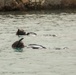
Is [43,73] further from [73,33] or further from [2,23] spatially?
[2,23]

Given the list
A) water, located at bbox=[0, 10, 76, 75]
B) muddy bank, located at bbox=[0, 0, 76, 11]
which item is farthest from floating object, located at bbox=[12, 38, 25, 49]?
muddy bank, located at bbox=[0, 0, 76, 11]

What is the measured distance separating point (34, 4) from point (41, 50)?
36.4m

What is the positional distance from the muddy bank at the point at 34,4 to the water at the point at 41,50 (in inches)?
543

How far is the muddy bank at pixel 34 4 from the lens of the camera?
6481cm

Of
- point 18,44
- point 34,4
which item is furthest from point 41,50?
point 34,4

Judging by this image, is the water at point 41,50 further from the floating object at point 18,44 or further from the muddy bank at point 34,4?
the muddy bank at point 34,4

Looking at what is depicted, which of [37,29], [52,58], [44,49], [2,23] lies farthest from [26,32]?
[52,58]

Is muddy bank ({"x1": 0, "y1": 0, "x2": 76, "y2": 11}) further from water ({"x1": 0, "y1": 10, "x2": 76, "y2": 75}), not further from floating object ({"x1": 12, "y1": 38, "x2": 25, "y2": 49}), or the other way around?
floating object ({"x1": 12, "y1": 38, "x2": 25, "y2": 49})

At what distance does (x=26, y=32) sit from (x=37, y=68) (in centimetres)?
1649

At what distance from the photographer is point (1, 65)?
82.0 ft

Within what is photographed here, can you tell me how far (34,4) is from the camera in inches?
2601

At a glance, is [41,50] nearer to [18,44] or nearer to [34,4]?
[18,44]

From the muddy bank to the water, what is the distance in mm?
13782

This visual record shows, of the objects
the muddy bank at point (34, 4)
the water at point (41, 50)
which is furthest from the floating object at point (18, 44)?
the muddy bank at point (34, 4)
